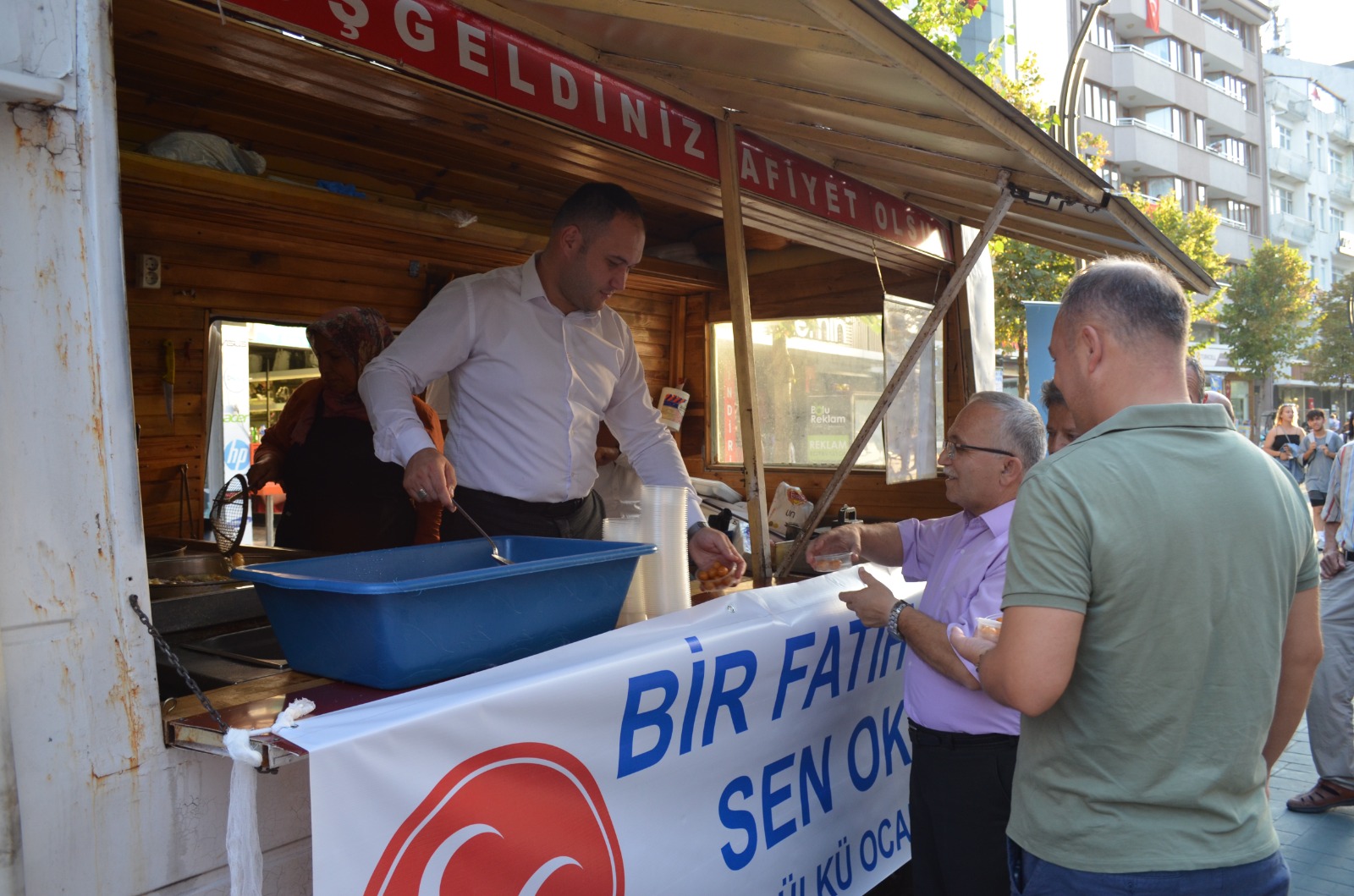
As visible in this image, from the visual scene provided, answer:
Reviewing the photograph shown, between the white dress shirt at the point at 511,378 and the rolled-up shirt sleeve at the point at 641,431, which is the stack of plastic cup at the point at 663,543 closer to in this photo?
the white dress shirt at the point at 511,378

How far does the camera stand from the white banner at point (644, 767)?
1540 mm

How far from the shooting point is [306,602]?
1735 mm

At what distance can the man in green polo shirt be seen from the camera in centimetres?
147

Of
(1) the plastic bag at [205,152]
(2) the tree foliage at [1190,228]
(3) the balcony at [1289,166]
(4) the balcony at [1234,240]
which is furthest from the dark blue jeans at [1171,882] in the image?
(3) the balcony at [1289,166]

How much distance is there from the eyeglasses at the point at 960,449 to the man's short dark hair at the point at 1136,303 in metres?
0.82

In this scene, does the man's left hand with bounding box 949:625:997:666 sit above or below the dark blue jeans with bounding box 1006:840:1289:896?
above

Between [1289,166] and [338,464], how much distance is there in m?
46.5

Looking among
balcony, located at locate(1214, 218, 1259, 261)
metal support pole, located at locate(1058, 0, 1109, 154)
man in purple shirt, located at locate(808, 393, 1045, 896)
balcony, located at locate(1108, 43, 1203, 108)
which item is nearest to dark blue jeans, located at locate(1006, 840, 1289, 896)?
man in purple shirt, located at locate(808, 393, 1045, 896)

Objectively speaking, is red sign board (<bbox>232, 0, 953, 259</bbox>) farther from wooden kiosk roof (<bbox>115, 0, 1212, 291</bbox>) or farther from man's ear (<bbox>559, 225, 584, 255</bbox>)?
man's ear (<bbox>559, 225, 584, 255</bbox>)

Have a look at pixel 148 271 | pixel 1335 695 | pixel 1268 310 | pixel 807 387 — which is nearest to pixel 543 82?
pixel 148 271

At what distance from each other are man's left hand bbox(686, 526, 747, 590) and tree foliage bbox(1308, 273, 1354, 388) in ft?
111

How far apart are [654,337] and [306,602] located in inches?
198

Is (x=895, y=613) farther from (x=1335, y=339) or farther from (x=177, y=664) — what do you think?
(x=1335, y=339)

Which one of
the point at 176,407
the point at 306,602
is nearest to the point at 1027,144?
the point at 306,602
